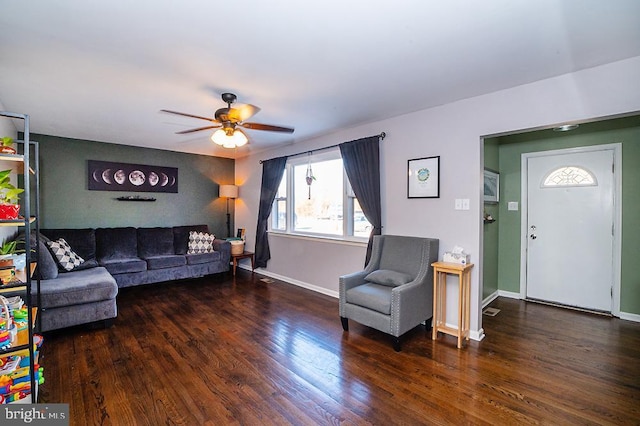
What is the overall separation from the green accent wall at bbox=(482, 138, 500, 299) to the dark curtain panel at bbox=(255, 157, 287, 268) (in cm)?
314

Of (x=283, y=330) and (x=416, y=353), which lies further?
(x=283, y=330)

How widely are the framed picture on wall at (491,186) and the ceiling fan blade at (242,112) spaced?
305cm

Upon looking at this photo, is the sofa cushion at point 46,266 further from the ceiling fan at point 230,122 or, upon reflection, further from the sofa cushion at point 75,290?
the ceiling fan at point 230,122

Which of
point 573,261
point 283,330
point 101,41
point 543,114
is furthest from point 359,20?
point 573,261

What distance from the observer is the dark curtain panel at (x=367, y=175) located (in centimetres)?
374

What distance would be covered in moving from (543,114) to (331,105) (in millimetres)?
1929

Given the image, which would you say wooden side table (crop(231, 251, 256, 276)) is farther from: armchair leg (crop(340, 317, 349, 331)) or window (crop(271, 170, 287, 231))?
armchair leg (crop(340, 317, 349, 331))

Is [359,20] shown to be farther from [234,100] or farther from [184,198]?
[184,198]

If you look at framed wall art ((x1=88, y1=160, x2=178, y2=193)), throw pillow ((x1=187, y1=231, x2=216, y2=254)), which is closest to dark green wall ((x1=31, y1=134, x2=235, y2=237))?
framed wall art ((x1=88, y1=160, x2=178, y2=193))

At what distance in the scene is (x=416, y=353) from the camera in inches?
107

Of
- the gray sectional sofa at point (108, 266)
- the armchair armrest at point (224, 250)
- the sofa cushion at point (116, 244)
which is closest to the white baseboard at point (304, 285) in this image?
the armchair armrest at point (224, 250)

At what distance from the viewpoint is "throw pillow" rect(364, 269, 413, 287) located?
9.91ft

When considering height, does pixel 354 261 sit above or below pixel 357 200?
below

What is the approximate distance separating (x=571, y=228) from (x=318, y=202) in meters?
3.37
